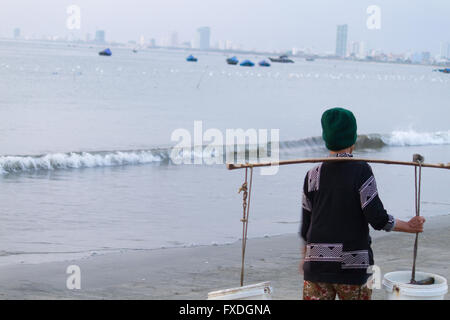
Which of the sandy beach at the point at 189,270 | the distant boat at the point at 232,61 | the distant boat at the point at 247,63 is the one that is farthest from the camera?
the distant boat at the point at 232,61

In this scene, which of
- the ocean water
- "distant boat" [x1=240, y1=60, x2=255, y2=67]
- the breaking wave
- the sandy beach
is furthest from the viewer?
"distant boat" [x1=240, y1=60, x2=255, y2=67]

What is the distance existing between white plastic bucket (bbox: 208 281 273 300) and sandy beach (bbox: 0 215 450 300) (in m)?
2.80

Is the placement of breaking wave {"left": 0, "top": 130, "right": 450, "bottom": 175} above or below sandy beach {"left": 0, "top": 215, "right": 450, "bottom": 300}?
below

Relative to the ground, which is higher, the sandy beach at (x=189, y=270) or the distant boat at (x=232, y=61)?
the distant boat at (x=232, y=61)

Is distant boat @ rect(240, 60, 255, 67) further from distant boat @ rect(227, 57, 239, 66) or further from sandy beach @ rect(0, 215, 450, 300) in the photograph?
sandy beach @ rect(0, 215, 450, 300)

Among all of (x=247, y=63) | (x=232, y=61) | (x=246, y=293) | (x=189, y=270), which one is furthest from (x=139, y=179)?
(x=232, y=61)

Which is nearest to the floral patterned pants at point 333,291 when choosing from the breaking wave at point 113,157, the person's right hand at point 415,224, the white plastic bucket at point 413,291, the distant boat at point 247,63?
the white plastic bucket at point 413,291

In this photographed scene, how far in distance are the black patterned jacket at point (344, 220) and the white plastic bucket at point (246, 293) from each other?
10.0 inches

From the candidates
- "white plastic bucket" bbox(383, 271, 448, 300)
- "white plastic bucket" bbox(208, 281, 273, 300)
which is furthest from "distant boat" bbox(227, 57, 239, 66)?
"white plastic bucket" bbox(208, 281, 273, 300)

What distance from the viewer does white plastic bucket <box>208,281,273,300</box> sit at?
3.56 m

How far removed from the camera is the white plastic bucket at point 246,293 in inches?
140

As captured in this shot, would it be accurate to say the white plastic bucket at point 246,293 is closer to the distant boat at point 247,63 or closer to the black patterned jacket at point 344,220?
the black patterned jacket at point 344,220

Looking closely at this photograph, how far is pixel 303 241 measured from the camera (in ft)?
12.5

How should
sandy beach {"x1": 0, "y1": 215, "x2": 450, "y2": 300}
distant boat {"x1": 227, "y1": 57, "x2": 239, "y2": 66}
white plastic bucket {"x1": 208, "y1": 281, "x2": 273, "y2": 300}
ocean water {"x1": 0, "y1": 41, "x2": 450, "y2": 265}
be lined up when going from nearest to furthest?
1. white plastic bucket {"x1": 208, "y1": 281, "x2": 273, "y2": 300}
2. sandy beach {"x1": 0, "y1": 215, "x2": 450, "y2": 300}
3. ocean water {"x1": 0, "y1": 41, "x2": 450, "y2": 265}
4. distant boat {"x1": 227, "y1": 57, "x2": 239, "y2": 66}
